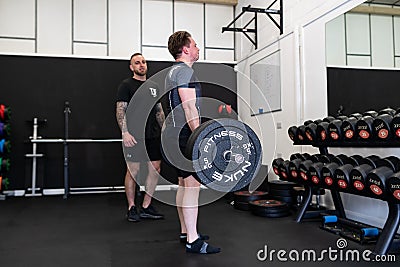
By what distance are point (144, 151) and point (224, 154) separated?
49.4 inches

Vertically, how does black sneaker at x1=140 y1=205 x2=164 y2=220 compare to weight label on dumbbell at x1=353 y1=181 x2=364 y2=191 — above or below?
below

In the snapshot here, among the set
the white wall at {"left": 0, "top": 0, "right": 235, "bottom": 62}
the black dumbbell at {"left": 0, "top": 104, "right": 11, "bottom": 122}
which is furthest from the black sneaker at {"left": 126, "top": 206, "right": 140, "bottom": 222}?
the white wall at {"left": 0, "top": 0, "right": 235, "bottom": 62}

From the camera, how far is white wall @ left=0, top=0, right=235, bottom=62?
4.47 metres

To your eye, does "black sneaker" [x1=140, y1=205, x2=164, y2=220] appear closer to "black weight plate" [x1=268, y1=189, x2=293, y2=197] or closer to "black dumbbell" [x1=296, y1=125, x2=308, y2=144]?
"black weight plate" [x1=268, y1=189, x2=293, y2=197]

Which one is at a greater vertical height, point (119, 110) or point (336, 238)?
point (119, 110)

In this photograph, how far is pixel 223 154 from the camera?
1.70 metres

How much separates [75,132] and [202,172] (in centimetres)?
329

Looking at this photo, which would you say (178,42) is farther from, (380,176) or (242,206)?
(242,206)

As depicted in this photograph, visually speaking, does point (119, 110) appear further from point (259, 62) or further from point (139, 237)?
point (259, 62)

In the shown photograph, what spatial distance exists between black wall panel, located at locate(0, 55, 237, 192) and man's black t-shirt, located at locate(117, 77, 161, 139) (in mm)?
1895

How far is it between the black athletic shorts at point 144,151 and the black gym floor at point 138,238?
49 centimetres

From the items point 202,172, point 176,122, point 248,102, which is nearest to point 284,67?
point 248,102

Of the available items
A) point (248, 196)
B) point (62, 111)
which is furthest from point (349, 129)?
point (62, 111)

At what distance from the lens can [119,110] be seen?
2818mm
